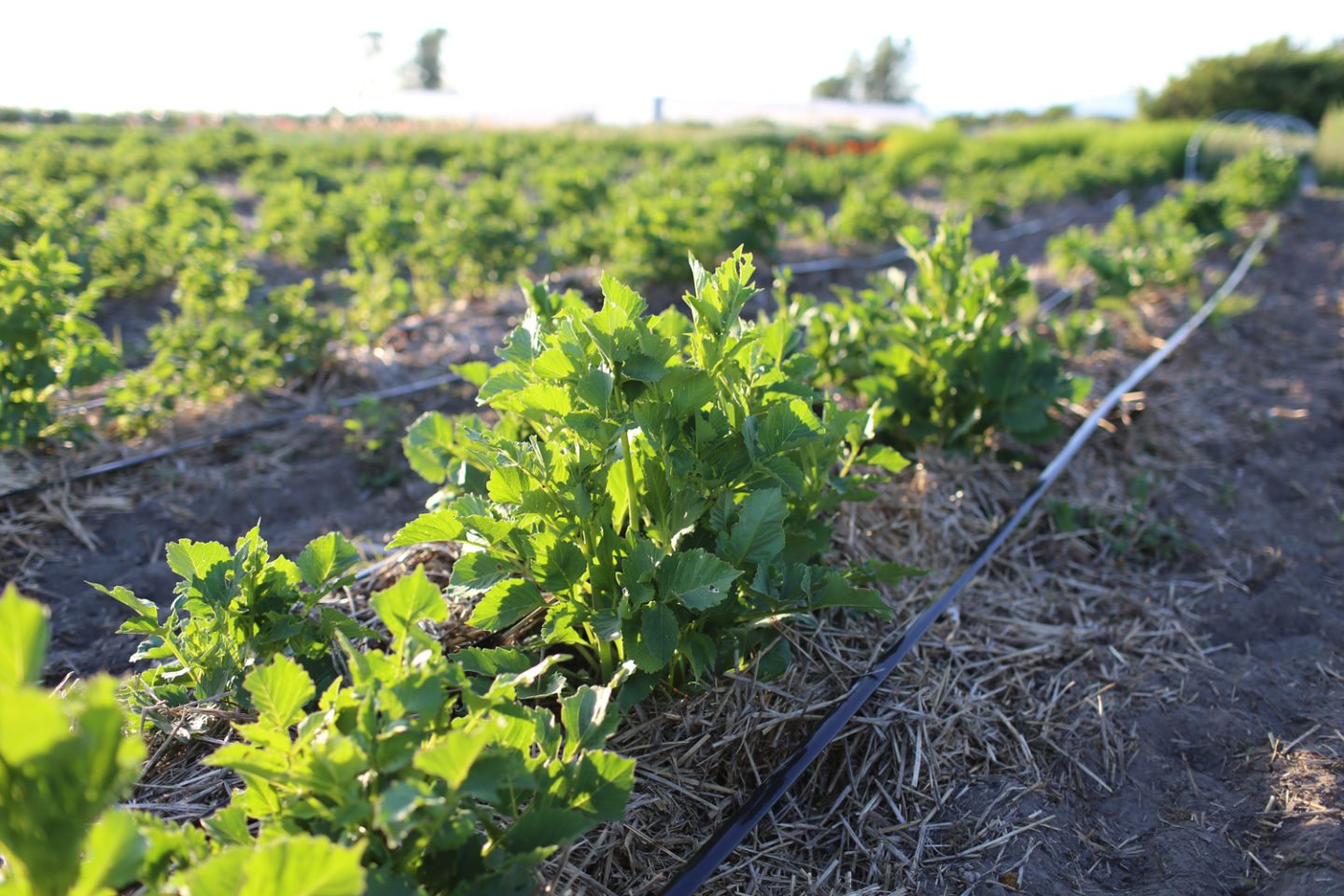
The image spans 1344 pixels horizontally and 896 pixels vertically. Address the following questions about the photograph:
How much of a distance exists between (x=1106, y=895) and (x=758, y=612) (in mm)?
954

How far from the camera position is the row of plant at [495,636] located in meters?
0.93

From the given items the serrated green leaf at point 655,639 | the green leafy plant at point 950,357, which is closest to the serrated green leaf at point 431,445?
the serrated green leaf at point 655,639

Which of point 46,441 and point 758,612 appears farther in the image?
point 46,441

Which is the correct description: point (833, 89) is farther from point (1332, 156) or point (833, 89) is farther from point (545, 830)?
point (545, 830)

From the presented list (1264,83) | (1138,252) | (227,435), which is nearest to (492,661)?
(227,435)

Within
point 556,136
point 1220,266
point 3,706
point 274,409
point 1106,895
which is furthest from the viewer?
point 556,136

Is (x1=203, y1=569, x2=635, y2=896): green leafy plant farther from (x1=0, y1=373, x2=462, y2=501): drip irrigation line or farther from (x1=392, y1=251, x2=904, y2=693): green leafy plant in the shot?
(x1=0, y1=373, x2=462, y2=501): drip irrigation line

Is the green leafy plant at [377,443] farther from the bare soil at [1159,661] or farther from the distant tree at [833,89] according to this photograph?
the distant tree at [833,89]

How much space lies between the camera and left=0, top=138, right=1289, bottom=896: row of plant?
93 cm

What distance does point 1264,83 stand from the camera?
24.7 metres

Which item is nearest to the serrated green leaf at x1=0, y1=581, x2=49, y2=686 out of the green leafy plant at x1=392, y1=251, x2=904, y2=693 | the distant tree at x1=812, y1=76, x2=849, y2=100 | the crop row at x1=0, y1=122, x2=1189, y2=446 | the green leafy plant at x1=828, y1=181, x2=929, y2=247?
the green leafy plant at x1=392, y1=251, x2=904, y2=693

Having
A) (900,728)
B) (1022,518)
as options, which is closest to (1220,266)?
(1022,518)

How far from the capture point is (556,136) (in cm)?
2020

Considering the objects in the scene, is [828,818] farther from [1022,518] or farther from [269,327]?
[269,327]
